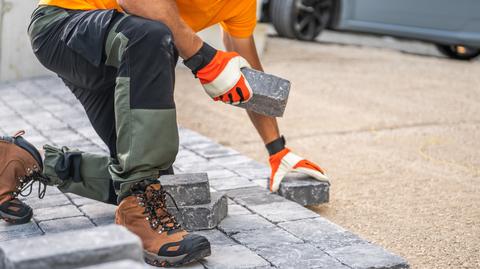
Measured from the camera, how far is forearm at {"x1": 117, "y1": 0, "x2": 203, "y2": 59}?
3143 millimetres

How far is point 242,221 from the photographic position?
367cm

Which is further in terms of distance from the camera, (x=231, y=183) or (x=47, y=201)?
(x=231, y=183)

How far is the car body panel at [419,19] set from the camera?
834 centimetres

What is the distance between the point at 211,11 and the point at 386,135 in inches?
97.4

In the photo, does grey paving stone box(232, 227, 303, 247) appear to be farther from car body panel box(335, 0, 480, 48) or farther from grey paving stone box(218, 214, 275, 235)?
car body panel box(335, 0, 480, 48)

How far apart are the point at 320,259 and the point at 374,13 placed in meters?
6.17

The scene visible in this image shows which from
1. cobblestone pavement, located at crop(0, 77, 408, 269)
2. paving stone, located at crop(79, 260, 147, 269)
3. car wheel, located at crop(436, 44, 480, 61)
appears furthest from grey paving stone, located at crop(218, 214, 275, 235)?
car wheel, located at crop(436, 44, 480, 61)

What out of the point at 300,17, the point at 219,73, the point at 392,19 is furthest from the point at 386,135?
the point at 300,17

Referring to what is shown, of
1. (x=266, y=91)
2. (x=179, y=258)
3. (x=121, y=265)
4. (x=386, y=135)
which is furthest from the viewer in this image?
(x=386, y=135)

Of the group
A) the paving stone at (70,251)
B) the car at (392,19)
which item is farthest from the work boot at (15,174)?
the car at (392,19)

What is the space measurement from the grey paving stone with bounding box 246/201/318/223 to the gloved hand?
0.59ft

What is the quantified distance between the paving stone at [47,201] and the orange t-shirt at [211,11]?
37.4 inches

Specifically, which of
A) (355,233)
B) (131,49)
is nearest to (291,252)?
(355,233)

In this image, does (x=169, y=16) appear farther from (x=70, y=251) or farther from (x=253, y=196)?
(x=70, y=251)
